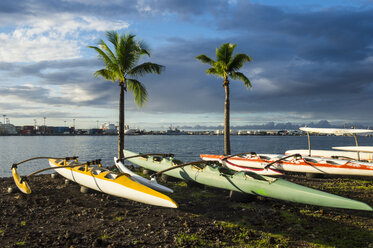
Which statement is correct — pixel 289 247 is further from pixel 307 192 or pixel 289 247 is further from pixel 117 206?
pixel 117 206

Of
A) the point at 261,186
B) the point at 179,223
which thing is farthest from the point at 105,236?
the point at 261,186

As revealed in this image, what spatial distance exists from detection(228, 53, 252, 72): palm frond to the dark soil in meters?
11.7

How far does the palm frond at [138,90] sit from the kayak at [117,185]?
6.46 meters

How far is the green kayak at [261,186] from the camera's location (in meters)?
7.61

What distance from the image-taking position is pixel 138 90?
17266mm

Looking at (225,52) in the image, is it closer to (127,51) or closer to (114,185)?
(127,51)

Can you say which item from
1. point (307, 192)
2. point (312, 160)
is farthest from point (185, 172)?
point (312, 160)

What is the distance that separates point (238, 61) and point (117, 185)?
14165mm

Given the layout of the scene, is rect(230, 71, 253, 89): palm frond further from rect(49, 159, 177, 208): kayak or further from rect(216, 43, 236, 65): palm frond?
rect(49, 159, 177, 208): kayak

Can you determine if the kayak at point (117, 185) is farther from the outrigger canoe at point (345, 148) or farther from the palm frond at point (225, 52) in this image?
the outrigger canoe at point (345, 148)

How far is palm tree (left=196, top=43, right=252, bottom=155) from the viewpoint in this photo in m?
19.3

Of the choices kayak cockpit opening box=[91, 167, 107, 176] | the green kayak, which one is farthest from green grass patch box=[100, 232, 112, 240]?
the green kayak

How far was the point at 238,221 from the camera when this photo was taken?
25.7 ft

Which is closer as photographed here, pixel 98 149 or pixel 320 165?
pixel 320 165
